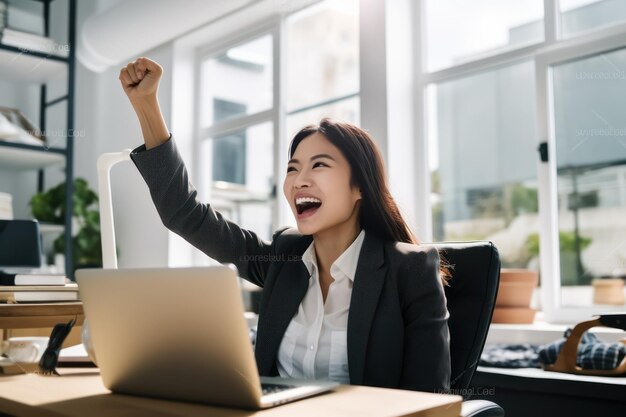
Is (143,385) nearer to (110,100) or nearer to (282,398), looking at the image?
(282,398)

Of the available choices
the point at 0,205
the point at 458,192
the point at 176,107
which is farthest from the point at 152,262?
the point at 458,192

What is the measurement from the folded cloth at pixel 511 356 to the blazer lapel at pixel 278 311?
1161 mm

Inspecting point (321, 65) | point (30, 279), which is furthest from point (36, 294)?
point (321, 65)

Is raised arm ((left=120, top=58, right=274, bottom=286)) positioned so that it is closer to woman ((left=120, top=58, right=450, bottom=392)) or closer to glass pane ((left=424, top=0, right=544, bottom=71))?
woman ((left=120, top=58, right=450, bottom=392))

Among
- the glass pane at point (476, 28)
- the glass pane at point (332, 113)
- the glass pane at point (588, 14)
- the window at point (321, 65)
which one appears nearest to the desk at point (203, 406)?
the glass pane at point (588, 14)

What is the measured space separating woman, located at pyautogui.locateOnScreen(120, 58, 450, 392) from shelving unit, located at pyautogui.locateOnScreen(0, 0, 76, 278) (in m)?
2.72

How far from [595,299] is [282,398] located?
2.31 m

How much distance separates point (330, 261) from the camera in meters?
1.53

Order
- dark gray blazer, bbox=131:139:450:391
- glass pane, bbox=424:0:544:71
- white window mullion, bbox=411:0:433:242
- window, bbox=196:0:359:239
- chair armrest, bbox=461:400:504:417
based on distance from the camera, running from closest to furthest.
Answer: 1. chair armrest, bbox=461:400:504:417
2. dark gray blazer, bbox=131:139:450:391
3. glass pane, bbox=424:0:544:71
4. white window mullion, bbox=411:0:433:242
5. window, bbox=196:0:359:239

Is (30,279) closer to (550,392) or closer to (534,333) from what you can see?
(550,392)

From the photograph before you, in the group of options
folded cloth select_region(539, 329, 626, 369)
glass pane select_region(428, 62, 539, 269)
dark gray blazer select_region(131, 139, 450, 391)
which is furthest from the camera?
glass pane select_region(428, 62, 539, 269)

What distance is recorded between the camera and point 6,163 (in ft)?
13.8

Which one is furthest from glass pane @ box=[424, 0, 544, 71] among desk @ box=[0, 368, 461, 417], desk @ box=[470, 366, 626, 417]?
desk @ box=[0, 368, 461, 417]

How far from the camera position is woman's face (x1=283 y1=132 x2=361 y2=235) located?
1.48 metres
